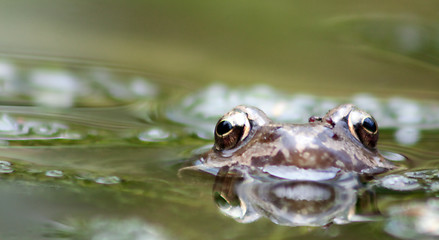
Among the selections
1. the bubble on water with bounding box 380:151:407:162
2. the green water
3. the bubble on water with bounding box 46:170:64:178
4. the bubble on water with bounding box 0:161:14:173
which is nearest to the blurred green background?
the green water

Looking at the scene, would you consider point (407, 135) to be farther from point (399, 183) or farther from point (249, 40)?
point (249, 40)

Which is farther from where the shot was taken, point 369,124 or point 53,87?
point 53,87

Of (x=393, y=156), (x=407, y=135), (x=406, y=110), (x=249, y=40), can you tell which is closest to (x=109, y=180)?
Answer: (x=393, y=156)

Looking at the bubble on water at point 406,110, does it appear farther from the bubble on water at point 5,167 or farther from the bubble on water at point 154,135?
the bubble on water at point 5,167

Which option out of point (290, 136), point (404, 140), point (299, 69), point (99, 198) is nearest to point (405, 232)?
point (290, 136)

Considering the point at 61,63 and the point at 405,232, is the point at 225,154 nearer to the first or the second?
the point at 405,232

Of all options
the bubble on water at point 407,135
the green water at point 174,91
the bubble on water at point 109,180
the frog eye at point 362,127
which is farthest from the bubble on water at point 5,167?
the bubble on water at point 407,135
